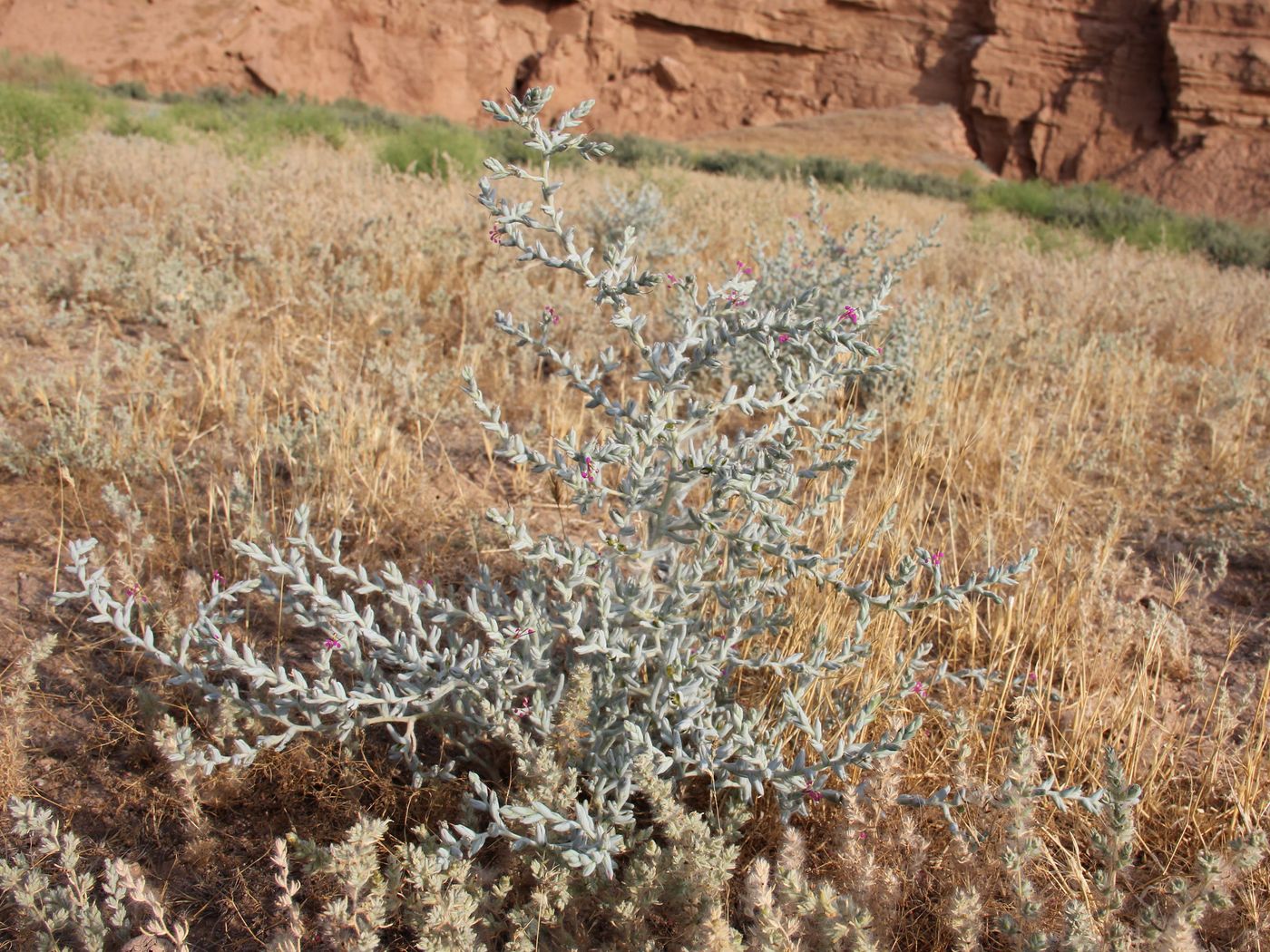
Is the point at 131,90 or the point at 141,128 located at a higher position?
the point at 131,90

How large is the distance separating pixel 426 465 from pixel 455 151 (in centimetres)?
664

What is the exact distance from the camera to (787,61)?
26375 millimetres

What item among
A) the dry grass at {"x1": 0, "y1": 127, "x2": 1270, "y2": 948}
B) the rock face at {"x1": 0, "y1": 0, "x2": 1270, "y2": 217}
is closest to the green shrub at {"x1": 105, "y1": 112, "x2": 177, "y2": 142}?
the dry grass at {"x1": 0, "y1": 127, "x2": 1270, "y2": 948}

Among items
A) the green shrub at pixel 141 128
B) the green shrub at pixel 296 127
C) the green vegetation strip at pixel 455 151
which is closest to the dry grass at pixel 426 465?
the green vegetation strip at pixel 455 151

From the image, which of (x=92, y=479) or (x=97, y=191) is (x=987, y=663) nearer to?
(x=92, y=479)

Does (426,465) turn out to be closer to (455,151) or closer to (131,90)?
(455,151)

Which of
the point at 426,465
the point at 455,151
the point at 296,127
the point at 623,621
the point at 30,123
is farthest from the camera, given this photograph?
the point at 296,127

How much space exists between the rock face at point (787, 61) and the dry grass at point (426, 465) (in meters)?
18.8

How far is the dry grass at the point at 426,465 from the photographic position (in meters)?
1.80

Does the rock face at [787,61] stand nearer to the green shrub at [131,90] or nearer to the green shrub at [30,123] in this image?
the green shrub at [131,90]

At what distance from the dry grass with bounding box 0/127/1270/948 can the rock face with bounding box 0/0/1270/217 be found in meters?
18.8

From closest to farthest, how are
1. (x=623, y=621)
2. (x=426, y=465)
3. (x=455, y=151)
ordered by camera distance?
(x=623, y=621) → (x=426, y=465) → (x=455, y=151)

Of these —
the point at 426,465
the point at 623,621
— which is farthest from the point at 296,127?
the point at 623,621

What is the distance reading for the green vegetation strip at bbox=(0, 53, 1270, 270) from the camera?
677 cm
